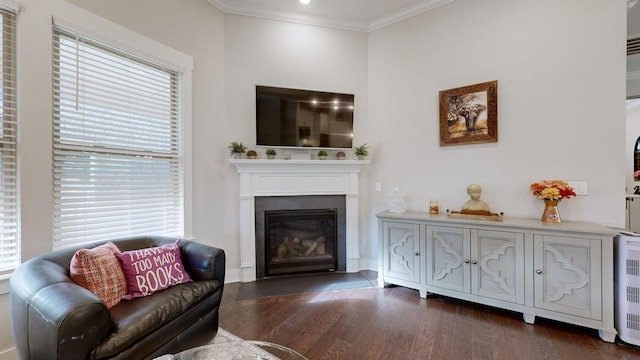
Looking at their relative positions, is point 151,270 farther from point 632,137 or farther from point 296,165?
point 632,137

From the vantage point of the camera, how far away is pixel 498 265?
2.38 metres

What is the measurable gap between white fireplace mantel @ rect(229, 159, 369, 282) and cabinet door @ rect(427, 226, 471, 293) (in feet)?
3.41

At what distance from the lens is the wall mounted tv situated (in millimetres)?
3221

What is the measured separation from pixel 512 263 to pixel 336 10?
3339 millimetres

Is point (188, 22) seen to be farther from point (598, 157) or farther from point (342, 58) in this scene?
point (598, 157)

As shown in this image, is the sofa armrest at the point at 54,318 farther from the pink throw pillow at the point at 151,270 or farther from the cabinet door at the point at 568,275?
the cabinet door at the point at 568,275

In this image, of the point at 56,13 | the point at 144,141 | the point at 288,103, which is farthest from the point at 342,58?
the point at 56,13

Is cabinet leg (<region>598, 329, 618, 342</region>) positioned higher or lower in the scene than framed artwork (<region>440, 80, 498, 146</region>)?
lower

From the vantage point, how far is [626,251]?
1.97 meters

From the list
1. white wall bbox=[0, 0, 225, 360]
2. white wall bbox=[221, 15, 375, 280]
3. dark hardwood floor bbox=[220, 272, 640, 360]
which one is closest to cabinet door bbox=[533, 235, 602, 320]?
dark hardwood floor bbox=[220, 272, 640, 360]

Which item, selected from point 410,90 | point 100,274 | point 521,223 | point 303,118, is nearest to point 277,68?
point 303,118

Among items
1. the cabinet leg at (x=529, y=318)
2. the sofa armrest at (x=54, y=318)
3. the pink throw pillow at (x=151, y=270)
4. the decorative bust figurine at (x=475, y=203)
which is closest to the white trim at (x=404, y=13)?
the decorative bust figurine at (x=475, y=203)

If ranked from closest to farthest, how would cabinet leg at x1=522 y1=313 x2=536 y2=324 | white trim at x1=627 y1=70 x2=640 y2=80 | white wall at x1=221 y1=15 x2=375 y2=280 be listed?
cabinet leg at x1=522 y1=313 x2=536 y2=324, white wall at x1=221 y1=15 x2=375 y2=280, white trim at x1=627 y1=70 x2=640 y2=80

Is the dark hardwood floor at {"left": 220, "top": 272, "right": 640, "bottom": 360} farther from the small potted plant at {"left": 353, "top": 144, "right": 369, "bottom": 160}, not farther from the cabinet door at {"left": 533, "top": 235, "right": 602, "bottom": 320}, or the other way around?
the small potted plant at {"left": 353, "top": 144, "right": 369, "bottom": 160}
